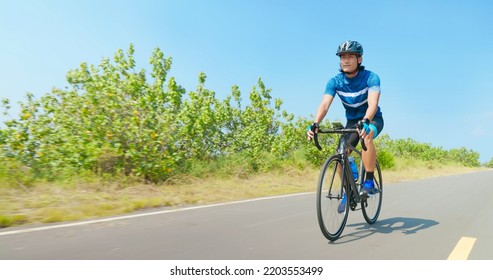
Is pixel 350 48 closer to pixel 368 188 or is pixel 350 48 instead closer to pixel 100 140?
pixel 368 188

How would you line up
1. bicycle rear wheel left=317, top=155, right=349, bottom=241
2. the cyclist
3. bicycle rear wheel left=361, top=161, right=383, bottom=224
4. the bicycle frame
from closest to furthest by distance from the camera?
bicycle rear wheel left=317, top=155, right=349, bottom=241
the bicycle frame
the cyclist
bicycle rear wheel left=361, top=161, right=383, bottom=224

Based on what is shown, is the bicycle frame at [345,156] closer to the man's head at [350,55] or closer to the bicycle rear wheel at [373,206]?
the bicycle rear wheel at [373,206]

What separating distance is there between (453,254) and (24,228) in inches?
179

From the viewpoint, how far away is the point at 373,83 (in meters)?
4.55

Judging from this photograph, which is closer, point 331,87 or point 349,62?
point 349,62

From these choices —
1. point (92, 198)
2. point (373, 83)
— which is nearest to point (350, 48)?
point (373, 83)

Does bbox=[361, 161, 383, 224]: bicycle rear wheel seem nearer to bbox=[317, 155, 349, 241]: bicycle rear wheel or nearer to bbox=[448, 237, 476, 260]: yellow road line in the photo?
bbox=[317, 155, 349, 241]: bicycle rear wheel

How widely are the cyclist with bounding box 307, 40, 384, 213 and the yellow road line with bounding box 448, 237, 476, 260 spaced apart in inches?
44.7

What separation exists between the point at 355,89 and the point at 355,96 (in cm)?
9

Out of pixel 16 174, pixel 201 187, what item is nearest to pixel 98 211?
pixel 16 174

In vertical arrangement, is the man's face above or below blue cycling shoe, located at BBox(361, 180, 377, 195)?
above

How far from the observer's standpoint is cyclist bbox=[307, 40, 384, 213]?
4.50 m

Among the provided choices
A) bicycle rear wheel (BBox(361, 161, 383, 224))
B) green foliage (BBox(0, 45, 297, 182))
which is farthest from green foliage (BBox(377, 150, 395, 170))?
bicycle rear wheel (BBox(361, 161, 383, 224))
